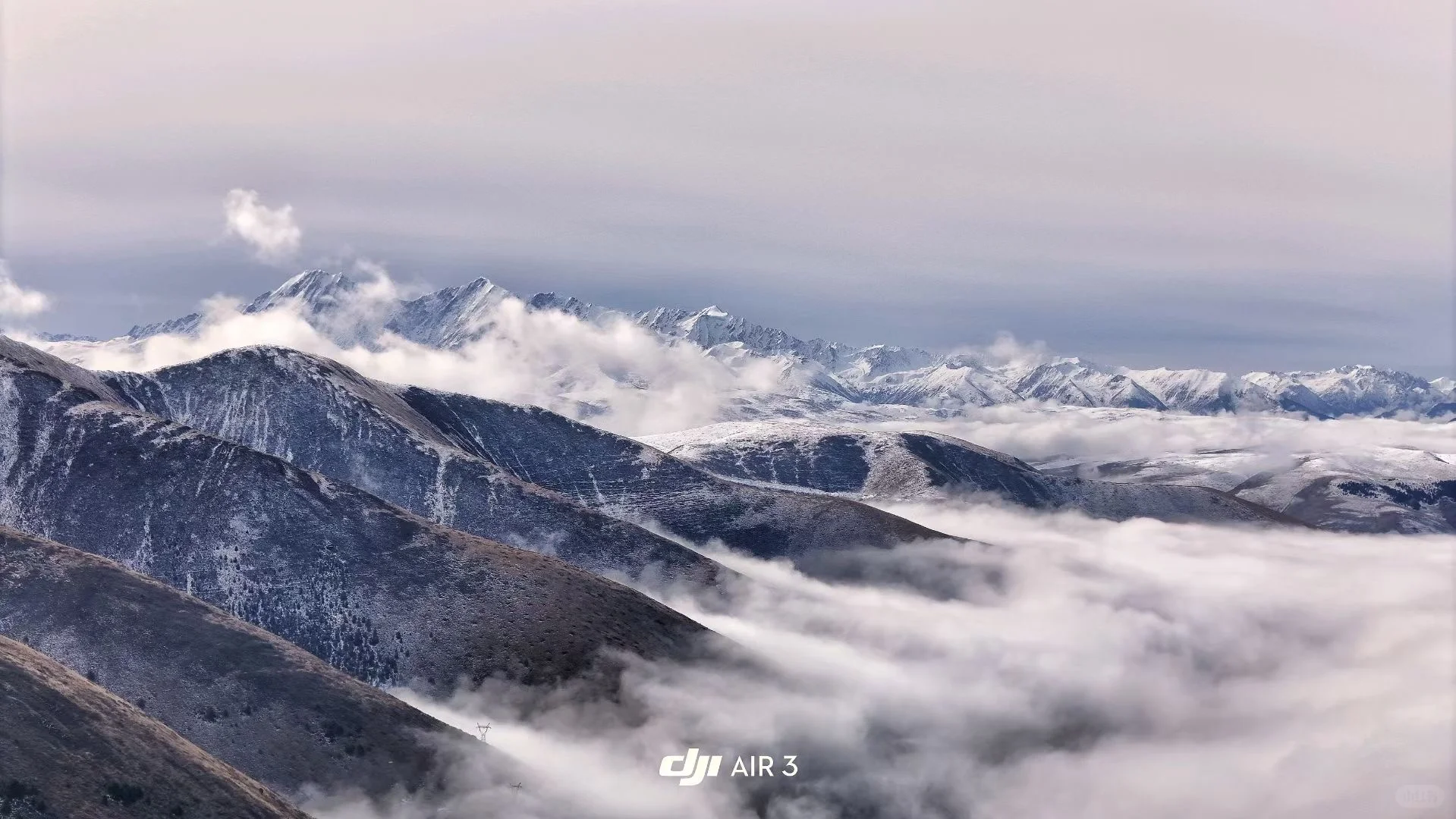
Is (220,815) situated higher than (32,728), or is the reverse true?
(32,728)

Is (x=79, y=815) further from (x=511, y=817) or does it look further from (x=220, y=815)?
(x=511, y=817)

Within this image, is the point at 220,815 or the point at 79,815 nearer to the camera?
the point at 79,815

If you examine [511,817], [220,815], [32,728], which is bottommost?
[511,817]

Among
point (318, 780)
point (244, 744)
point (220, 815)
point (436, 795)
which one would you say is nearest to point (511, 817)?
point (436, 795)

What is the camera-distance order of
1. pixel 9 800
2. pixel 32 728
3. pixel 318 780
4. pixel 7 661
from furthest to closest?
pixel 318 780, pixel 7 661, pixel 32 728, pixel 9 800

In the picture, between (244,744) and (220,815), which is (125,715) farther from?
(244,744)

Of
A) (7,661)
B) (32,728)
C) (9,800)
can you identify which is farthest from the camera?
A: (7,661)

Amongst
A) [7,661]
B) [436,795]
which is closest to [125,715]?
[7,661]
